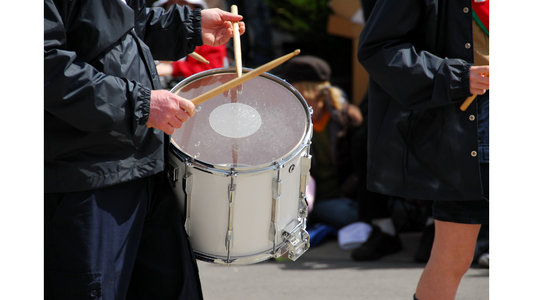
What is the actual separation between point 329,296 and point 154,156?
158cm

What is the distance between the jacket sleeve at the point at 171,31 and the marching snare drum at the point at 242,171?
0.19 metres

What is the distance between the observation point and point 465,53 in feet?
6.35

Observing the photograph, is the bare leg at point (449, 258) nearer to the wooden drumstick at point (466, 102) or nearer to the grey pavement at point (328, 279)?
the wooden drumstick at point (466, 102)

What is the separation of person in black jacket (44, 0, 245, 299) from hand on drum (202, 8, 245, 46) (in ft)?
1.22

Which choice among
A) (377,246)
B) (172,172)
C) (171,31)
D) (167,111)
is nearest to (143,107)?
(167,111)

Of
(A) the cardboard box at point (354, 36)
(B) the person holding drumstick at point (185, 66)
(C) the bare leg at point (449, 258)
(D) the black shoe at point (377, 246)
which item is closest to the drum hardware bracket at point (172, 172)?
(C) the bare leg at point (449, 258)

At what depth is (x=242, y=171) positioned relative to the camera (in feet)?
5.54

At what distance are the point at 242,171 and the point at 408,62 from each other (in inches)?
27.2

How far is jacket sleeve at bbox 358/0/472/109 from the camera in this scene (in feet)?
6.12

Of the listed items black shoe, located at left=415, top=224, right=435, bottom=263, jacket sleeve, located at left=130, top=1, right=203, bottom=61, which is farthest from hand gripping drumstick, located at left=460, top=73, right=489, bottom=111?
black shoe, located at left=415, top=224, right=435, bottom=263

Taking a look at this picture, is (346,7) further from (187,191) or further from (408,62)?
(187,191)

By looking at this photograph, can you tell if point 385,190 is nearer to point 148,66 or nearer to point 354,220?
point 148,66

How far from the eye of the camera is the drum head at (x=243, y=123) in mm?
1747

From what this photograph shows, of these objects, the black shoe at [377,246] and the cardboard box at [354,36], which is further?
the cardboard box at [354,36]
